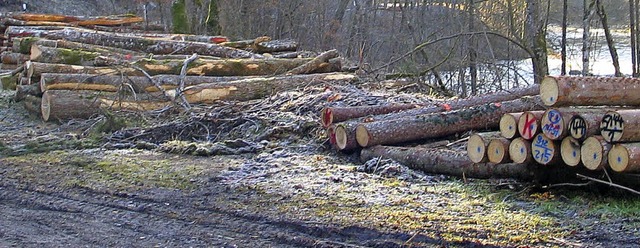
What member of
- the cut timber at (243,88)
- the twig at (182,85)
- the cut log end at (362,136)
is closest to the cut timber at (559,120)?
the cut log end at (362,136)

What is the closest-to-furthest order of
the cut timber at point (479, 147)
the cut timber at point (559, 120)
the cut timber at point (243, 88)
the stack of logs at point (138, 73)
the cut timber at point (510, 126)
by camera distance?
the cut timber at point (559, 120) → the cut timber at point (510, 126) → the cut timber at point (479, 147) → the stack of logs at point (138, 73) → the cut timber at point (243, 88)

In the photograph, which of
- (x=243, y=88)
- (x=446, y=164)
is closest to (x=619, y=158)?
(x=446, y=164)

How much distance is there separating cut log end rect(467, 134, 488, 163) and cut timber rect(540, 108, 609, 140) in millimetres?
601

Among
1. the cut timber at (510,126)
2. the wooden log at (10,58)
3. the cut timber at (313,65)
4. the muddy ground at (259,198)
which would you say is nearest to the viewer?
the muddy ground at (259,198)

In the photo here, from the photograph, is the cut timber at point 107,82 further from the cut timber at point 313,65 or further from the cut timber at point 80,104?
the cut timber at point 313,65

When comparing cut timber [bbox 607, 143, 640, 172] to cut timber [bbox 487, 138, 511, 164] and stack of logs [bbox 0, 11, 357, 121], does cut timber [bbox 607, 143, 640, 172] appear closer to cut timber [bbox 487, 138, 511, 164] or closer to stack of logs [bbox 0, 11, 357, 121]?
cut timber [bbox 487, 138, 511, 164]

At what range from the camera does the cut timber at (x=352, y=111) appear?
9289mm

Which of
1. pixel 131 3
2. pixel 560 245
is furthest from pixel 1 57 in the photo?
pixel 131 3

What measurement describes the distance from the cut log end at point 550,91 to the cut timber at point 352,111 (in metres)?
2.90

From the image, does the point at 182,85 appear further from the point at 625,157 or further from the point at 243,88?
the point at 625,157

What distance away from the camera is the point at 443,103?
9.41 meters

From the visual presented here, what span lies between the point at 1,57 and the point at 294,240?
13366mm

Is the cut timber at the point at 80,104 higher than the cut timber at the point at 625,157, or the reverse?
the cut timber at the point at 80,104

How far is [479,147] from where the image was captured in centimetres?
706
